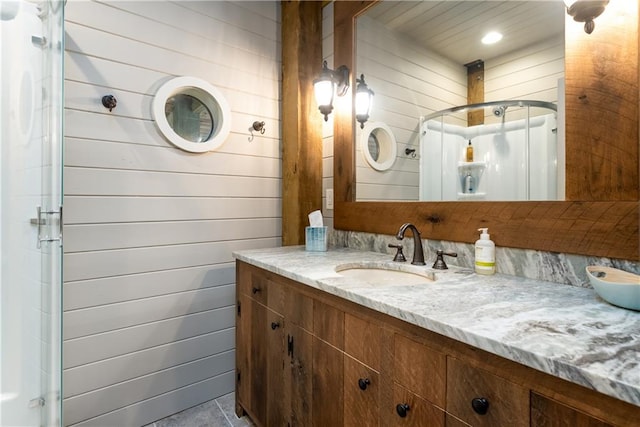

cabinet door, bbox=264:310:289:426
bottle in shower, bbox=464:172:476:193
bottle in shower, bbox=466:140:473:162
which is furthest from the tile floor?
bottle in shower, bbox=466:140:473:162

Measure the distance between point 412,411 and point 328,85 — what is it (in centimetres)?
165

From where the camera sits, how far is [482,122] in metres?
1.36

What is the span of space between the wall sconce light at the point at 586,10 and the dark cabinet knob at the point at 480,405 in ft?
3.81

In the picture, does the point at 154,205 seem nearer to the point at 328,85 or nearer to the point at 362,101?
the point at 328,85

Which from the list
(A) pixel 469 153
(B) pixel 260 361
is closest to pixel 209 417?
(B) pixel 260 361

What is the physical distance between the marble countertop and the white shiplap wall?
2.98ft

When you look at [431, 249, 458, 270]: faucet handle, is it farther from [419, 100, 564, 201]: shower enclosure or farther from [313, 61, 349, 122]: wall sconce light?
[313, 61, 349, 122]: wall sconce light

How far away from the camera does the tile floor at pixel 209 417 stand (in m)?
1.75

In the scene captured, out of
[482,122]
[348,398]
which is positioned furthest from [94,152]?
[482,122]

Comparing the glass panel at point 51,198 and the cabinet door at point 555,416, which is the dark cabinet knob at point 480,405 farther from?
the glass panel at point 51,198

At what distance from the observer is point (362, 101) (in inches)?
74.1

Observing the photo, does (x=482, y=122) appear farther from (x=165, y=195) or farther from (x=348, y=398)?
(x=165, y=195)

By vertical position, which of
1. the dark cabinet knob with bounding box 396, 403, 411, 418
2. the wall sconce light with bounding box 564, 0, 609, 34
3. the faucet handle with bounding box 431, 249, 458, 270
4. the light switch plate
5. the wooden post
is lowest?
the dark cabinet knob with bounding box 396, 403, 411, 418

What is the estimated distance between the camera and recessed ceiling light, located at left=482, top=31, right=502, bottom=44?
1320mm
